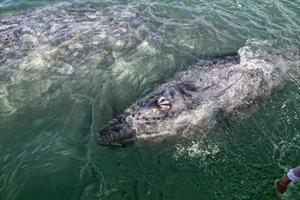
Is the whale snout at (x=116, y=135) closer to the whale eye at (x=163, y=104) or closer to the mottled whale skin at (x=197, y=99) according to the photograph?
the mottled whale skin at (x=197, y=99)

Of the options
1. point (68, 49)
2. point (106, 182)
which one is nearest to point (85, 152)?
point (106, 182)

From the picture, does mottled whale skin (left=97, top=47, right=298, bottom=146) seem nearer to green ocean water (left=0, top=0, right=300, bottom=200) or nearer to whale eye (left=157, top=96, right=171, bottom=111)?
whale eye (left=157, top=96, right=171, bottom=111)

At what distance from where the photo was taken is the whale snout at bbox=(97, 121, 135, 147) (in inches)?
341

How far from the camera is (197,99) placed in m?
9.50

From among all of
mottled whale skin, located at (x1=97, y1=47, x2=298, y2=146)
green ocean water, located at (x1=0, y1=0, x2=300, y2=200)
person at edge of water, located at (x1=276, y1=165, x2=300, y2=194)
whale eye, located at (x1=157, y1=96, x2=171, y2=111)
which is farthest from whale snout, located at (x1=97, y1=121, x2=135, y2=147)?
person at edge of water, located at (x1=276, y1=165, x2=300, y2=194)

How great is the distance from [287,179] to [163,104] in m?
3.32

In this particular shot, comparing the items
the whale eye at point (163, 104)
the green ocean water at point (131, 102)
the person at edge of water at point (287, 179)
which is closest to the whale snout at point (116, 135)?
the green ocean water at point (131, 102)

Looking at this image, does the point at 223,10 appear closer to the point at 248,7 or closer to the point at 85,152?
the point at 248,7

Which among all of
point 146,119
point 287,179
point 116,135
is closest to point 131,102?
point 146,119

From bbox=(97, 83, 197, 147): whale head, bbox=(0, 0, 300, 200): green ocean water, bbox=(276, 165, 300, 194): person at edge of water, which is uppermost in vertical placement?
bbox=(276, 165, 300, 194): person at edge of water

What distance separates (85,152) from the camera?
849 cm

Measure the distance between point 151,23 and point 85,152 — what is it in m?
5.84

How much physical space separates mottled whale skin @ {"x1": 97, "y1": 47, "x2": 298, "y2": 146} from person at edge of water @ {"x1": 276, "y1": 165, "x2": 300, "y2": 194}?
246 cm

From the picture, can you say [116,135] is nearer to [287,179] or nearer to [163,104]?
[163,104]
